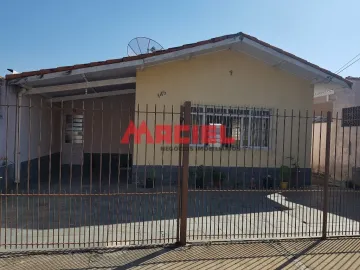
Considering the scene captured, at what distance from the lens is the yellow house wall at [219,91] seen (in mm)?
8297

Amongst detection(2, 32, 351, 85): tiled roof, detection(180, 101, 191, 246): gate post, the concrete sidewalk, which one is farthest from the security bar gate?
detection(2, 32, 351, 85): tiled roof

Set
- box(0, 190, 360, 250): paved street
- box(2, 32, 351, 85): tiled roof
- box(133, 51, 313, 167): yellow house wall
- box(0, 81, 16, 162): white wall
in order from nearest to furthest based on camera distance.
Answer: box(0, 190, 360, 250): paved street
box(0, 81, 16, 162): white wall
box(2, 32, 351, 85): tiled roof
box(133, 51, 313, 167): yellow house wall

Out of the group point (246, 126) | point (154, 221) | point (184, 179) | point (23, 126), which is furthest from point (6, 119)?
point (246, 126)

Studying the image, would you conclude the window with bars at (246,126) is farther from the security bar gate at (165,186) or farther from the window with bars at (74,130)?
the window with bars at (74,130)

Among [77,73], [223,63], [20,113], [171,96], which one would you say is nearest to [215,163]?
[171,96]

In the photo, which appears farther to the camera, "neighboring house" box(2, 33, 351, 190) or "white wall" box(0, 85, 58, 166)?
"neighboring house" box(2, 33, 351, 190)

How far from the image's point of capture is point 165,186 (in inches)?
326

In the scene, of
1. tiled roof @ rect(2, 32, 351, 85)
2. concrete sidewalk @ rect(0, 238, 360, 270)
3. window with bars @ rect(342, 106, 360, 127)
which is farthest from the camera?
window with bars @ rect(342, 106, 360, 127)

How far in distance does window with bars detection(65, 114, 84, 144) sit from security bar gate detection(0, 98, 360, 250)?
0.04 meters

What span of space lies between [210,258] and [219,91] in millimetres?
5959

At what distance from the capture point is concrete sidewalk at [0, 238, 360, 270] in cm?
331

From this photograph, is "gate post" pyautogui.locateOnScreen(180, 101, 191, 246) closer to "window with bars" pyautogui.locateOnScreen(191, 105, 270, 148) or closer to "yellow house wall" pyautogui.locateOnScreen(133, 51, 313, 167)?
"yellow house wall" pyautogui.locateOnScreen(133, 51, 313, 167)

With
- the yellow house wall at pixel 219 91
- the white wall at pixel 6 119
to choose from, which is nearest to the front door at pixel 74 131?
the yellow house wall at pixel 219 91

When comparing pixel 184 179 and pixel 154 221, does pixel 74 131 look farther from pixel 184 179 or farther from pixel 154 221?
pixel 184 179
